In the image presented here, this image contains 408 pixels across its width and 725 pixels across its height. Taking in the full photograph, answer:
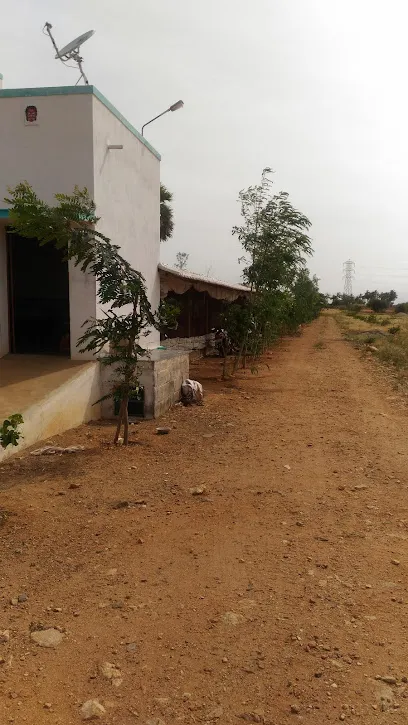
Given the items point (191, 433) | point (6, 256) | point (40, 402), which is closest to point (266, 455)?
point (191, 433)

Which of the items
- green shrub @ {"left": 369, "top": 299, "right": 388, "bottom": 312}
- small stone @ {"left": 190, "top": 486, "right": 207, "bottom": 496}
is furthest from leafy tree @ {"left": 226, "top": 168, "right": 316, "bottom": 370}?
green shrub @ {"left": 369, "top": 299, "right": 388, "bottom": 312}

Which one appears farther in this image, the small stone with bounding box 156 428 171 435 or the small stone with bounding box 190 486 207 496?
the small stone with bounding box 156 428 171 435

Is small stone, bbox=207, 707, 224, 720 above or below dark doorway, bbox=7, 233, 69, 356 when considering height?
below

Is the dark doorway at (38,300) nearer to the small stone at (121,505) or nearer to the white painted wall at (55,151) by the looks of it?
the white painted wall at (55,151)

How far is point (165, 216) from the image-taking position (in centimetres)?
2816

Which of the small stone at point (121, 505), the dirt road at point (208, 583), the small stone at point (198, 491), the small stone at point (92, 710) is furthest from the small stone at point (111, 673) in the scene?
the small stone at point (198, 491)

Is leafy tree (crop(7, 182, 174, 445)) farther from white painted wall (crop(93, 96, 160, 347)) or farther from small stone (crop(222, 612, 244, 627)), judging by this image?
small stone (crop(222, 612, 244, 627))

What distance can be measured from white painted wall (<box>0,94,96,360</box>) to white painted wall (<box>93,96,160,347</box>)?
21 centimetres

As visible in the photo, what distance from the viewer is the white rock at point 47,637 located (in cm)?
282

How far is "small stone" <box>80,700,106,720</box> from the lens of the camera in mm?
2332

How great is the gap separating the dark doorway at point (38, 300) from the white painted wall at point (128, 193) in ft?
3.94

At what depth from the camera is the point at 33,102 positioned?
26.9ft

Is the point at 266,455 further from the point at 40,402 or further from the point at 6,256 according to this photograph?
the point at 6,256

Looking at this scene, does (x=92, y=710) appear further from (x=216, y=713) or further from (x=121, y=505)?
(x=121, y=505)
